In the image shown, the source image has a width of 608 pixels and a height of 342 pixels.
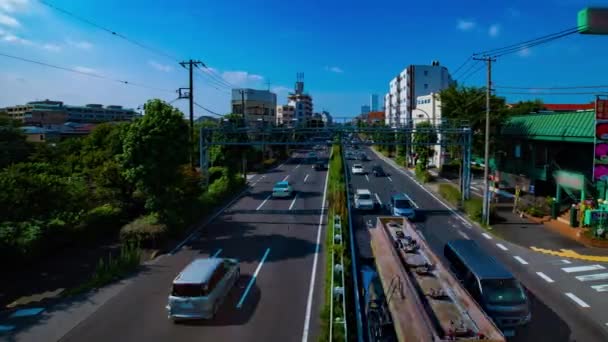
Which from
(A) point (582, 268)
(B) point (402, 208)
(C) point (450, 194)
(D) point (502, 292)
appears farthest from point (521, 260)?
(C) point (450, 194)

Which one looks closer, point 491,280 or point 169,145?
point 491,280

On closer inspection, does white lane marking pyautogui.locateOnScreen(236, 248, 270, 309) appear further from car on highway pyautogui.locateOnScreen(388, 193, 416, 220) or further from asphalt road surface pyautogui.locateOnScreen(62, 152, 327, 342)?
car on highway pyautogui.locateOnScreen(388, 193, 416, 220)

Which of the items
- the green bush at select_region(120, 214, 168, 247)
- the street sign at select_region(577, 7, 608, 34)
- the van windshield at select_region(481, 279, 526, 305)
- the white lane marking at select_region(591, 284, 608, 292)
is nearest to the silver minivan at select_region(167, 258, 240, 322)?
the green bush at select_region(120, 214, 168, 247)

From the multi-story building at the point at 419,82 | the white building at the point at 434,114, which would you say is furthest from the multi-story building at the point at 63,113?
the white building at the point at 434,114

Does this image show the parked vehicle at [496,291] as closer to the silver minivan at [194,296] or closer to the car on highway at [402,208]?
the silver minivan at [194,296]

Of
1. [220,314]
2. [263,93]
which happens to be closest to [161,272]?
[220,314]

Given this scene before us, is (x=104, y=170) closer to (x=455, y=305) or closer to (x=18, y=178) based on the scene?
(x=18, y=178)

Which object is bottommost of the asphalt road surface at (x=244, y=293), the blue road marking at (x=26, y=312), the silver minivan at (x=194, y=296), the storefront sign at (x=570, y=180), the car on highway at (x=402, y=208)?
the blue road marking at (x=26, y=312)
